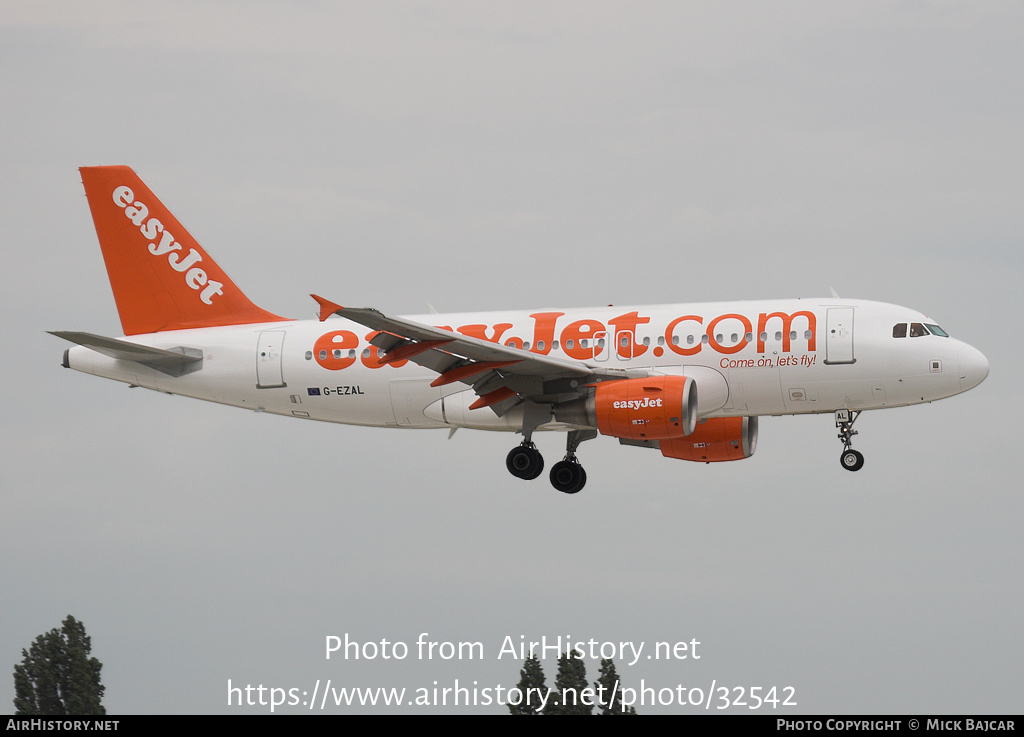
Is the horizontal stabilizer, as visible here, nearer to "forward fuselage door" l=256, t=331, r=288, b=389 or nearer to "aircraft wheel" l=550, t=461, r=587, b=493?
"forward fuselage door" l=256, t=331, r=288, b=389

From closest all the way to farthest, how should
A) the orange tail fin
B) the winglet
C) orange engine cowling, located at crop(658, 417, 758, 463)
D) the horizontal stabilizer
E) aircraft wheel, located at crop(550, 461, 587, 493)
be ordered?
the winglet, aircraft wheel, located at crop(550, 461, 587, 493), the horizontal stabilizer, orange engine cowling, located at crop(658, 417, 758, 463), the orange tail fin

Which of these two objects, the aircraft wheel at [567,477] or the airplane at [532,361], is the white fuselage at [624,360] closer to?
the airplane at [532,361]

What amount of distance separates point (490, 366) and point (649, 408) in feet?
15.5

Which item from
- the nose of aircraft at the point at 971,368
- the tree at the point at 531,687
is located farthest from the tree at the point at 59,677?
the nose of aircraft at the point at 971,368

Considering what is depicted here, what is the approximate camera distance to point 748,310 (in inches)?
1750

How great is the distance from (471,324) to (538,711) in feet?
65.3

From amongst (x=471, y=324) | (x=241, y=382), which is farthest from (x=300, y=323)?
(x=471, y=324)

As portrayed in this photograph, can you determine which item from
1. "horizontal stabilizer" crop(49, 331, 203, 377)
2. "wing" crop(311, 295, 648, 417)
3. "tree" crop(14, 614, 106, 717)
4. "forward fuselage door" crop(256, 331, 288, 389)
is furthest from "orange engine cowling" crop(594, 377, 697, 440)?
"tree" crop(14, 614, 106, 717)

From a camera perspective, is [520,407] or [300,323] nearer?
[520,407]

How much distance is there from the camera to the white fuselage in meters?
43.5

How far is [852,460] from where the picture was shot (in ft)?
147

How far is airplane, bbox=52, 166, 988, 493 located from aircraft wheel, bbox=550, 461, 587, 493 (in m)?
0.04
